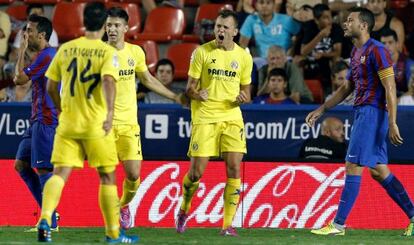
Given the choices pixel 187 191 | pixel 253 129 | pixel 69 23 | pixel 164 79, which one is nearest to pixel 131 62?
pixel 187 191

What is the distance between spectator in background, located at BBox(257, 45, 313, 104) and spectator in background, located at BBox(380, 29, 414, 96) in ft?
3.96

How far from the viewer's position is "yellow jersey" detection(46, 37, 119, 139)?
10.3m

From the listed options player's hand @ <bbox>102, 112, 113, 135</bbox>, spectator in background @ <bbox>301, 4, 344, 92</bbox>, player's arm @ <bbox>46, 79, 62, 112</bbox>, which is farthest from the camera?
spectator in background @ <bbox>301, 4, 344, 92</bbox>

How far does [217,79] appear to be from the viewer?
40.4 ft

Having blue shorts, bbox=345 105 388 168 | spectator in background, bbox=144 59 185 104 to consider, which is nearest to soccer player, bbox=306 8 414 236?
blue shorts, bbox=345 105 388 168

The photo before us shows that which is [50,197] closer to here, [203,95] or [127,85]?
[127,85]

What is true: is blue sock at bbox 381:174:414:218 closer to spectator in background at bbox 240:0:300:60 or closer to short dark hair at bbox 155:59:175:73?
short dark hair at bbox 155:59:175:73

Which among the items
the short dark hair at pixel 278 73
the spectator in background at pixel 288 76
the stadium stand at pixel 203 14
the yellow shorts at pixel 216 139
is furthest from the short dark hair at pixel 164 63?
the yellow shorts at pixel 216 139

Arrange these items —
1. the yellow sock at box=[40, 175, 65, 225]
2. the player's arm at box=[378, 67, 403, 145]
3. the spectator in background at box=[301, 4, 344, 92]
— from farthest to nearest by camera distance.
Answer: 1. the spectator in background at box=[301, 4, 344, 92]
2. the player's arm at box=[378, 67, 403, 145]
3. the yellow sock at box=[40, 175, 65, 225]

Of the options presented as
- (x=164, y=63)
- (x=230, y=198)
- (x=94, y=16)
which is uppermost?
(x=94, y=16)

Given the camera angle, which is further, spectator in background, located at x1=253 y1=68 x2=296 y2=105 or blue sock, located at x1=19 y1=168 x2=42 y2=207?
spectator in background, located at x1=253 y1=68 x2=296 y2=105

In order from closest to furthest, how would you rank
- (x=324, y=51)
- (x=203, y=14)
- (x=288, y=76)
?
(x=288, y=76)
(x=324, y=51)
(x=203, y=14)

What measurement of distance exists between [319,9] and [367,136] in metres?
5.78

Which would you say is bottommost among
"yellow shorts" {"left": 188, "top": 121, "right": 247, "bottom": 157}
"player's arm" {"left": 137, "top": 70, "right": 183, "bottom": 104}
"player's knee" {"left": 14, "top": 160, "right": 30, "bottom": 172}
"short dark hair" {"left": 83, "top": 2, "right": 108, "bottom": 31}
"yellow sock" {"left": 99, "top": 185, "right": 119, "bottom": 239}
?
"player's knee" {"left": 14, "top": 160, "right": 30, "bottom": 172}
